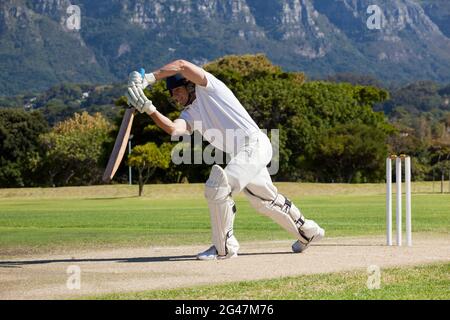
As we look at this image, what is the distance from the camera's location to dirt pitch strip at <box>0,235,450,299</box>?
11.4 metres

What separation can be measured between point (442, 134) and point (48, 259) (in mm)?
165304

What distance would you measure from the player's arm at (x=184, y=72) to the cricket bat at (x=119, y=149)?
0.83 ft

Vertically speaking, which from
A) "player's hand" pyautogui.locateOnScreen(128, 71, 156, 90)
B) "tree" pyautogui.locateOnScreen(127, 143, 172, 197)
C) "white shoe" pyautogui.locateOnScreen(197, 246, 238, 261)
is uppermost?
"player's hand" pyautogui.locateOnScreen(128, 71, 156, 90)

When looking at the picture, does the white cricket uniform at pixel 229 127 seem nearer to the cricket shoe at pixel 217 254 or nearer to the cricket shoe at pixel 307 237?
the cricket shoe at pixel 217 254

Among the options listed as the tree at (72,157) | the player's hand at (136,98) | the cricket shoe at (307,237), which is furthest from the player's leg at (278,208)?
the tree at (72,157)

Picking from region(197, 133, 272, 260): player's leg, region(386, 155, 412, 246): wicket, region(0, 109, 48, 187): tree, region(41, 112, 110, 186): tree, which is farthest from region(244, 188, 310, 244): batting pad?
region(41, 112, 110, 186): tree

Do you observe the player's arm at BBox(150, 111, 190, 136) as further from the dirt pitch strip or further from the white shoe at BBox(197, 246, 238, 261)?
the dirt pitch strip

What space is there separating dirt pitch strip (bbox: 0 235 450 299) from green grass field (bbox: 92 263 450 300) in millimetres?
504

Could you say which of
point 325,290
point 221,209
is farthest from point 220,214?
point 325,290

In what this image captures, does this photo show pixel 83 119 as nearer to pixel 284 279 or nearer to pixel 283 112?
pixel 283 112

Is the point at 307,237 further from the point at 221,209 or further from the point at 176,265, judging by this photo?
the point at 176,265

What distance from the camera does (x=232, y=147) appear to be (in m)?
14.4

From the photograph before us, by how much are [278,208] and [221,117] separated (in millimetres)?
1554
